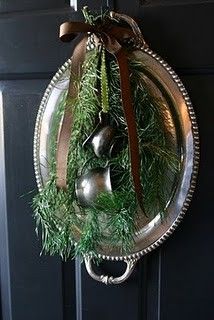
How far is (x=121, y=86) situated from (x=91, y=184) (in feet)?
0.49

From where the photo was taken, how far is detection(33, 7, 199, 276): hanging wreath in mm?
626

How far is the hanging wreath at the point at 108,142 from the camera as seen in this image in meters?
0.63

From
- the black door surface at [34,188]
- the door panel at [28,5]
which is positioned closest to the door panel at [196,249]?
the black door surface at [34,188]

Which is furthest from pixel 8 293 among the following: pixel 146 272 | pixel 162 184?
pixel 162 184

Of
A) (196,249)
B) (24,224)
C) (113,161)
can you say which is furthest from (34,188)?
(196,249)

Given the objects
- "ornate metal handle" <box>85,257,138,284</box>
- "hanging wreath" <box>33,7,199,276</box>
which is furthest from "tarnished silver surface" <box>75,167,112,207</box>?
"ornate metal handle" <box>85,257,138,284</box>

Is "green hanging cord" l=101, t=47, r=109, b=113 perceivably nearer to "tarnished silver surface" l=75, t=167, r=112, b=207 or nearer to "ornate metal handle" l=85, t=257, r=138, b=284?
"tarnished silver surface" l=75, t=167, r=112, b=207

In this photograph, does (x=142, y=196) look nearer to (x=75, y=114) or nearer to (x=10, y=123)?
(x=75, y=114)

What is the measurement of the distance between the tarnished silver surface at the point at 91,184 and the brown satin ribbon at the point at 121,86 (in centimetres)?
3

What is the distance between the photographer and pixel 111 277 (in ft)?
2.39

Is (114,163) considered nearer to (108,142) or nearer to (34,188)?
(108,142)

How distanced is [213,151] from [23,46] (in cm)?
36

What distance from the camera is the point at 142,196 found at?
610 mm

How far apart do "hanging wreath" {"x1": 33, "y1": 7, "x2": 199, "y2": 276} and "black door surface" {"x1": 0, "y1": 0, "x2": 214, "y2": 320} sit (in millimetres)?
49
